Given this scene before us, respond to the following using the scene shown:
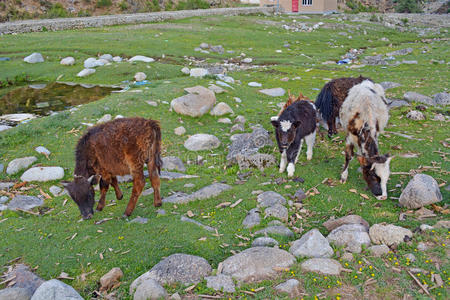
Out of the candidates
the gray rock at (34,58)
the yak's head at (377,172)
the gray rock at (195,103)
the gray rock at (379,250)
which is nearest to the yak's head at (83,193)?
the gray rock at (379,250)

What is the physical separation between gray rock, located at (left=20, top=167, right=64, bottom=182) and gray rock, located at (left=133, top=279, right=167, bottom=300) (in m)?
6.19

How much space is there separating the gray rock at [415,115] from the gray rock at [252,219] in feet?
29.4

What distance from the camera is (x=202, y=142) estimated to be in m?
12.0

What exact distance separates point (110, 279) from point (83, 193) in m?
2.52

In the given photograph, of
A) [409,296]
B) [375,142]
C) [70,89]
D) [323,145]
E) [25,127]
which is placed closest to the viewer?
[409,296]

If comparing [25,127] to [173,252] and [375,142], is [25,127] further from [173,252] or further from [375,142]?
[375,142]

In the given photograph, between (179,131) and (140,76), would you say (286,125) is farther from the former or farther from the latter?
(140,76)

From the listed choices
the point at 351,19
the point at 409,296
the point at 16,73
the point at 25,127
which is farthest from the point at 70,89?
the point at 351,19

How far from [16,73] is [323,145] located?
821 inches

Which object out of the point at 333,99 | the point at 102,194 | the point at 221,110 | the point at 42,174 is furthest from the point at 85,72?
the point at 333,99

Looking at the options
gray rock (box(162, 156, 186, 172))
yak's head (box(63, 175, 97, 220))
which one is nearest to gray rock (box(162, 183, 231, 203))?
gray rock (box(162, 156, 186, 172))

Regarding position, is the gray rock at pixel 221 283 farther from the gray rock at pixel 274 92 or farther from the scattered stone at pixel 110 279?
the gray rock at pixel 274 92

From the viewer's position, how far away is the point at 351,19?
176 feet

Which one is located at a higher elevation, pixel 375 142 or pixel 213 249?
pixel 375 142
